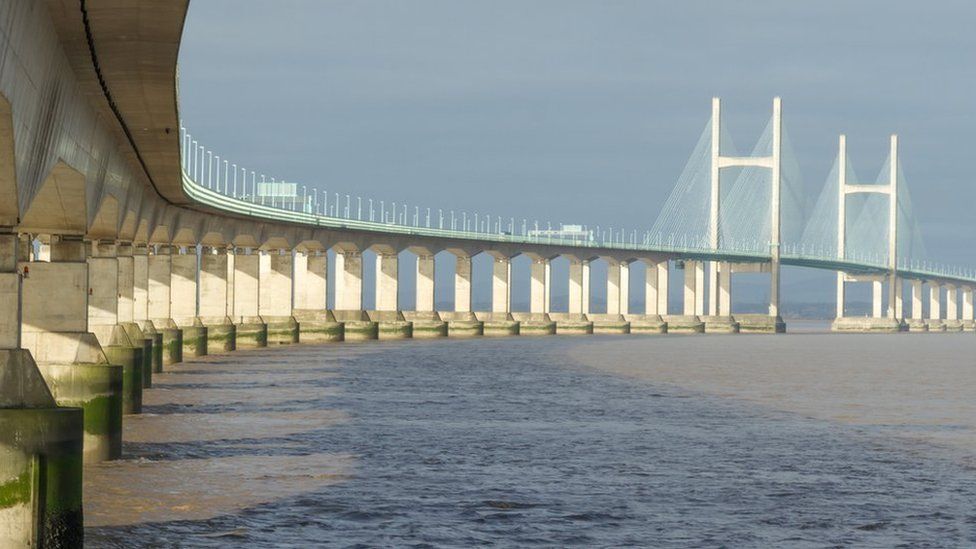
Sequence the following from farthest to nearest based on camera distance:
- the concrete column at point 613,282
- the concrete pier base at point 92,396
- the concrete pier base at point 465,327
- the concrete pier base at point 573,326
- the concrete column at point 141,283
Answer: the concrete column at point 613,282
the concrete pier base at point 573,326
the concrete pier base at point 465,327
the concrete column at point 141,283
the concrete pier base at point 92,396

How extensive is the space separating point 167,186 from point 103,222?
7.82 meters

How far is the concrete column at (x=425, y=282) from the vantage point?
507 feet

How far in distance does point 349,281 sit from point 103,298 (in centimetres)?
9063

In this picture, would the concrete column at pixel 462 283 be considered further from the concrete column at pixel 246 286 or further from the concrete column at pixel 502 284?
the concrete column at pixel 246 286

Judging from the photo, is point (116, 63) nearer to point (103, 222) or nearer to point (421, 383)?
point (103, 222)

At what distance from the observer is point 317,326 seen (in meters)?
118

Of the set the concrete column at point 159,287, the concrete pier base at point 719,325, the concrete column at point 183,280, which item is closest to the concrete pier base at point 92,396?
the concrete column at point 159,287

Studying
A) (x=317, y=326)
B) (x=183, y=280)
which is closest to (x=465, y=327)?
(x=317, y=326)

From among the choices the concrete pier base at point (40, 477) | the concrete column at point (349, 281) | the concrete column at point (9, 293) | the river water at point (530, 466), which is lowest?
the river water at point (530, 466)

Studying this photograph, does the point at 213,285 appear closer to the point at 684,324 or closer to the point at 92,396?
the point at 92,396

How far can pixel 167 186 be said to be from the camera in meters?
57.2

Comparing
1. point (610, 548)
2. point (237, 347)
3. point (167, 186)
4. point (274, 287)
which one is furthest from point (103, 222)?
point (274, 287)

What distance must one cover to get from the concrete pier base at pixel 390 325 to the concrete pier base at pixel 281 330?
16.1 meters

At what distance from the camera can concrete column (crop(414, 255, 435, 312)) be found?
15450 cm
